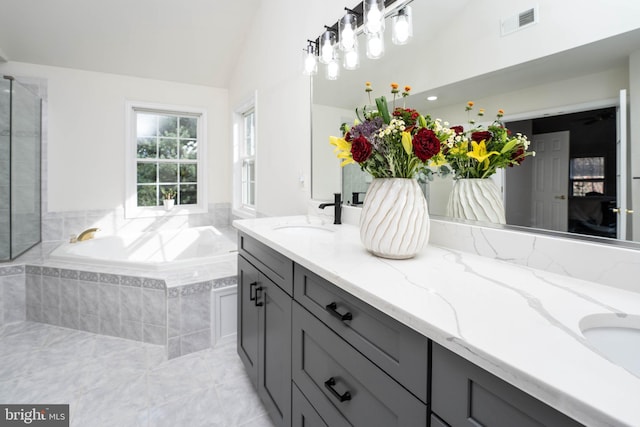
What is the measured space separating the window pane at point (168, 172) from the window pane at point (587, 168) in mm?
4042

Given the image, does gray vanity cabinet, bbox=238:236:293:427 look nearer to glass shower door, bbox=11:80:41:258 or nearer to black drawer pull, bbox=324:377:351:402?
black drawer pull, bbox=324:377:351:402

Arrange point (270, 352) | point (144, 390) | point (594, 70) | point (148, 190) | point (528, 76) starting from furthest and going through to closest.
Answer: point (148, 190)
point (144, 390)
point (270, 352)
point (528, 76)
point (594, 70)

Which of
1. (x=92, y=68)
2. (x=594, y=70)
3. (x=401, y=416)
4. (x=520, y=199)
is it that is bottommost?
(x=401, y=416)

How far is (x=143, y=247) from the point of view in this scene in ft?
10.8

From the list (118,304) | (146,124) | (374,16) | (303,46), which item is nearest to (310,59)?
(303,46)

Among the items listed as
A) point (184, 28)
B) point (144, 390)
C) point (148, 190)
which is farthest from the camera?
point (148, 190)

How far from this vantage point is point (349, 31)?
5.88ft

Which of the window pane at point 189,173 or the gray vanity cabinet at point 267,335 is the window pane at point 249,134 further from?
the gray vanity cabinet at point 267,335

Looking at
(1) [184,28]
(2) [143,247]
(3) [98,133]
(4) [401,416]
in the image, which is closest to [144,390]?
(4) [401,416]

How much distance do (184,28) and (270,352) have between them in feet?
10.8

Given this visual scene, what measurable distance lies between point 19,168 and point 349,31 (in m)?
3.25

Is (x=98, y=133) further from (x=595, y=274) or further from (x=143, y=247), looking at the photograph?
(x=595, y=274)

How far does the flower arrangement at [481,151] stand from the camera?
3.19 ft

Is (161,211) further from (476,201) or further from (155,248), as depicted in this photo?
(476,201)
